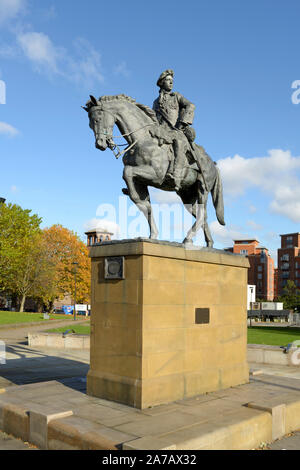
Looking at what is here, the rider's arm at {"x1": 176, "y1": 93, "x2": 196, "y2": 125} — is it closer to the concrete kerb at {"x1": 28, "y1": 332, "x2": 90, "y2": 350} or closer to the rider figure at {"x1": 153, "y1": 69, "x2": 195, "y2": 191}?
the rider figure at {"x1": 153, "y1": 69, "x2": 195, "y2": 191}

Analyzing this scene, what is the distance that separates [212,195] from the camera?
39.1 ft

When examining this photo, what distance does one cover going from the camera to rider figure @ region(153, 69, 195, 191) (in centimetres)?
1012

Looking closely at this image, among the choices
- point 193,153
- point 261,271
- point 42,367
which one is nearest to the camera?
point 193,153

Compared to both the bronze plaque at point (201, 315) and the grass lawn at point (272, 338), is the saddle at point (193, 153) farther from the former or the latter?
the grass lawn at point (272, 338)

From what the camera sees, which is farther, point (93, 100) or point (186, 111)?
point (186, 111)

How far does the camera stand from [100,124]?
9047 millimetres

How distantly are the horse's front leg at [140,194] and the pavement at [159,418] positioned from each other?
376 cm

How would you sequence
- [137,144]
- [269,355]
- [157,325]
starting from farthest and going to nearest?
1. [269,355]
2. [137,144]
3. [157,325]

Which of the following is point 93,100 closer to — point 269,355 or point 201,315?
point 201,315

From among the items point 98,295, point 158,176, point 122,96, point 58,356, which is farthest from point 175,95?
point 58,356

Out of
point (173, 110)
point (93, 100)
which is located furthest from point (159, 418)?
point (173, 110)

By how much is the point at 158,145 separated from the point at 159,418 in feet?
Answer: 19.5

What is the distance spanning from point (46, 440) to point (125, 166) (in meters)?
5.91

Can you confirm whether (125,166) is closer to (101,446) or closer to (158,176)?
(158,176)
